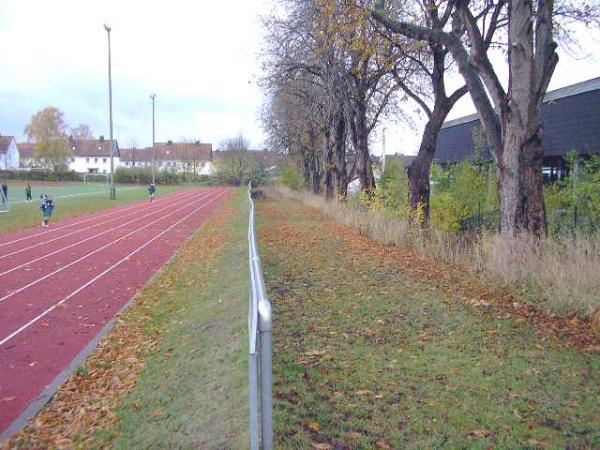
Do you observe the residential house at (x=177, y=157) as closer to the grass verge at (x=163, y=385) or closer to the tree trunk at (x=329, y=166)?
the tree trunk at (x=329, y=166)

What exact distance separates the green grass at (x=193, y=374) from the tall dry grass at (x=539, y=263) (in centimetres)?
407

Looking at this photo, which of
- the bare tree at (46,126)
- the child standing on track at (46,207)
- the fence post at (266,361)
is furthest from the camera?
the bare tree at (46,126)

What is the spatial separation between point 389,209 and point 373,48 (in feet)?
17.0

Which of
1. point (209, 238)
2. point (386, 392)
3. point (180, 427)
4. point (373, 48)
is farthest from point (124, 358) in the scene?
point (209, 238)

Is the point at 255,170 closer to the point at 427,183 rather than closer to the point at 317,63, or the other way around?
the point at 317,63

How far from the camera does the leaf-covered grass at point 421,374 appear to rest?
4289 millimetres

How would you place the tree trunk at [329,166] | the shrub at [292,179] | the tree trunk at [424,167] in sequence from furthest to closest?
the shrub at [292,179] → the tree trunk at [329,166] → the tree trunk at [424,167]

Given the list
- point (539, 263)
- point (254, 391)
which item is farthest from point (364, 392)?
point (539, 263)

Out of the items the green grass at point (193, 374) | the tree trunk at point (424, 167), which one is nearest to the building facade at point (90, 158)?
the tree trunk at point (424, 167)

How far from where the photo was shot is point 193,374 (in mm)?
6395

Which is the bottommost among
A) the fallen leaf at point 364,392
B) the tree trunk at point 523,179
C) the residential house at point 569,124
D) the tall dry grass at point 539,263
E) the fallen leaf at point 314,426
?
the fallen leaf at point 314,426

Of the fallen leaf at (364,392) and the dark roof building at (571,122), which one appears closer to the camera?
the fallen leaf at (364,392)

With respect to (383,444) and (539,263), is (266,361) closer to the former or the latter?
(383,444)

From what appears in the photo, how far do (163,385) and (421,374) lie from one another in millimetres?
2915
